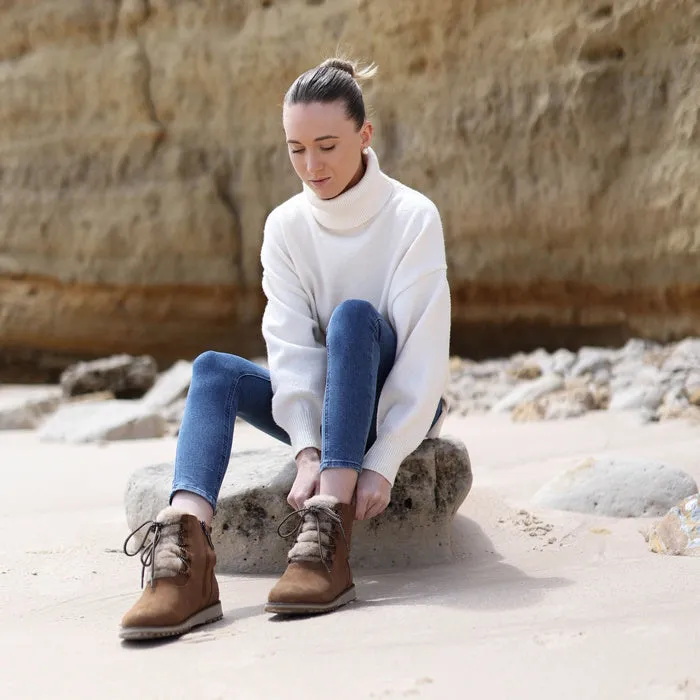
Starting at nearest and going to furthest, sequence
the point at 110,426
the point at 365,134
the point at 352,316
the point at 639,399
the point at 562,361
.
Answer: the point at 352,316
the point at 365,134
the point at 639,399
the point at 110,426
the point at 562,361

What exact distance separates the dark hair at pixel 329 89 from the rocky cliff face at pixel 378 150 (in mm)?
3363

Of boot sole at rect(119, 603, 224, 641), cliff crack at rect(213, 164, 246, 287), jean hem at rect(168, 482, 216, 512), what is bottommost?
boot sole at rect(119, 603, 224, 641)

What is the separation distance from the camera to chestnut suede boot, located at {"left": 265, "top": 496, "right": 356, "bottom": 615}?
5.31 ft

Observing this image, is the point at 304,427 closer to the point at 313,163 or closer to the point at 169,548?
the point at 169,548

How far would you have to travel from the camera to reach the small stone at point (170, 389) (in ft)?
17.1

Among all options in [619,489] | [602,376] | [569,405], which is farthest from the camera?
[602,376]

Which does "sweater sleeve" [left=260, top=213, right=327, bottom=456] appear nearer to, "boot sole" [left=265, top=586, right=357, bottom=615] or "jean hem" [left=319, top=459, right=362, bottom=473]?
"jean hem" [left=319, top=459, right=362, bottom=473]

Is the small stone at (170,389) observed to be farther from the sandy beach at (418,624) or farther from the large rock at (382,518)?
the large rock at (382,518)

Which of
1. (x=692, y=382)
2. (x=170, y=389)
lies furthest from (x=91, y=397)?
(x=692, y=382)

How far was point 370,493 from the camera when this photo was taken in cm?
178

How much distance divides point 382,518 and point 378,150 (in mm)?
4263

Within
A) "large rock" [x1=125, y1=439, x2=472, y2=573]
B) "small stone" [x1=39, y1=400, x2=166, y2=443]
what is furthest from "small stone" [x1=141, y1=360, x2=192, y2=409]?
"large rock" [x1=125, y1=439, x2=472, y2=573]

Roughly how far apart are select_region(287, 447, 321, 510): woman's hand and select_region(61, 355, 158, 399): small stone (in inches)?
171

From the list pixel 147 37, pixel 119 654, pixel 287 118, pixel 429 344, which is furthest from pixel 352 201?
pixel 147 37
